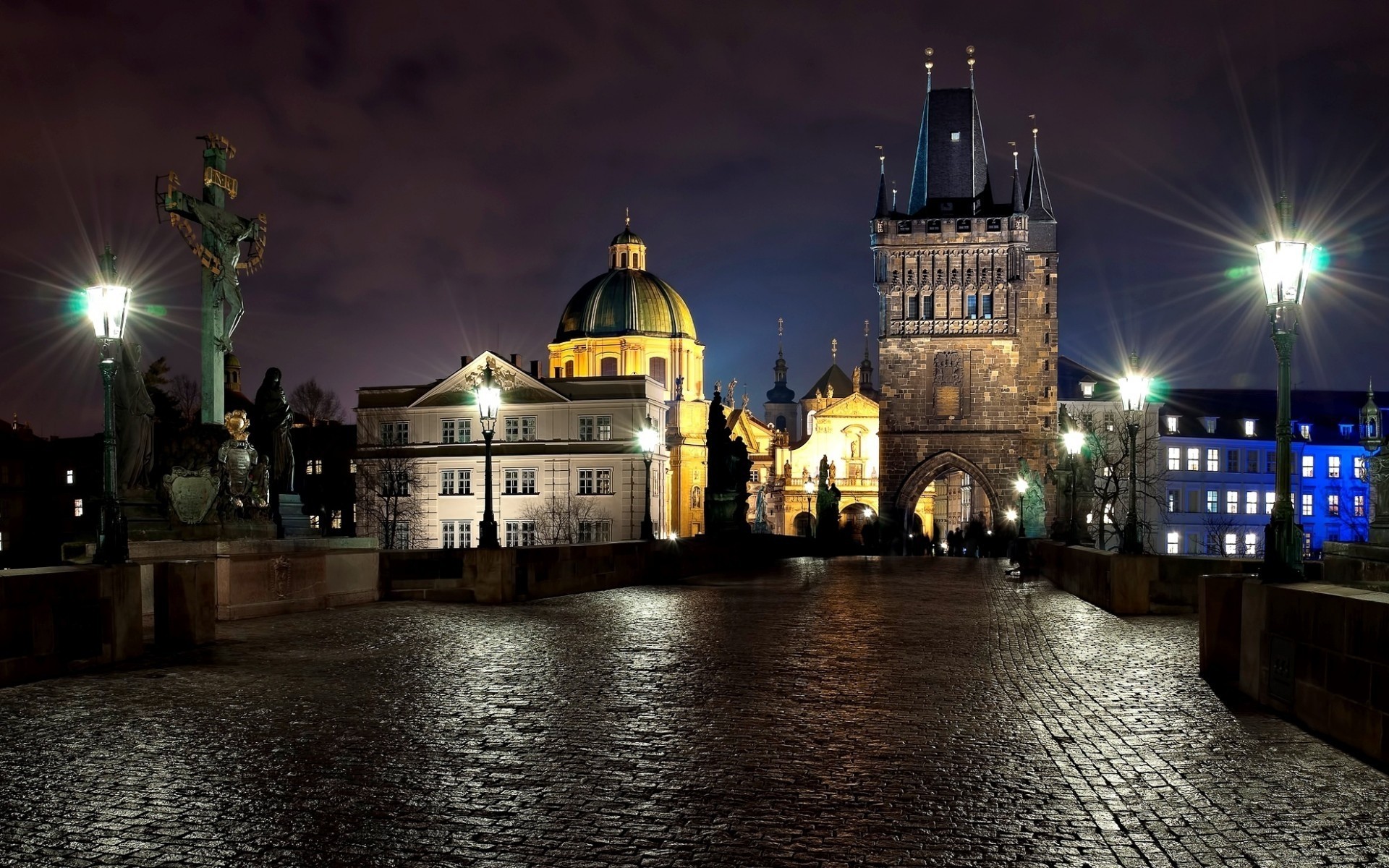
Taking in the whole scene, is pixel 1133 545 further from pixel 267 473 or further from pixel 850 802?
pixel 850 802

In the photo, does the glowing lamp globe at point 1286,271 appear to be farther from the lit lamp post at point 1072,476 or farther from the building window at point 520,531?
the building window at point 520,531

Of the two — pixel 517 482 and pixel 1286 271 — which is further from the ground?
pixel 1286 271

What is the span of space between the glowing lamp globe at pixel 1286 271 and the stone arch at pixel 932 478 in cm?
6097

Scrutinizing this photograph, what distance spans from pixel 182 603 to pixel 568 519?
205 ft

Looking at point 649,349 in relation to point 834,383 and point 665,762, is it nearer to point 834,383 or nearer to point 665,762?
point 834,383

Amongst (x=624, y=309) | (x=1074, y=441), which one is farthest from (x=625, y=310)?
(x=1074, y=441)

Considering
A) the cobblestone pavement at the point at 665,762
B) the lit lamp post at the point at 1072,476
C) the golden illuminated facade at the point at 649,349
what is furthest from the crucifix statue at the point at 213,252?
the golden illuminated facade at the point at 649,349

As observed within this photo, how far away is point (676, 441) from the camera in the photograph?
10062cm

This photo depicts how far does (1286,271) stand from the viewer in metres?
11.8

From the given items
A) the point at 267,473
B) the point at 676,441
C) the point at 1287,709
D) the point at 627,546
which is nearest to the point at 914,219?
the point at 676,441

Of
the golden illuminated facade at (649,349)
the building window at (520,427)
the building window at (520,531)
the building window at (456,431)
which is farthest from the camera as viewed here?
the golden illuminated facade at (649,349)

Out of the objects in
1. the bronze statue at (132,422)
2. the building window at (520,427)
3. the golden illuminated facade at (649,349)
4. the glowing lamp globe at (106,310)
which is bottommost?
the bronze statue at (132,422)

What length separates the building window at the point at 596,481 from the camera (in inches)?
3014

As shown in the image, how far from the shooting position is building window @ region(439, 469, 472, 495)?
7906cm
